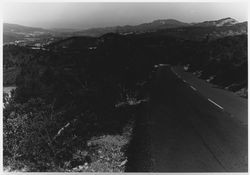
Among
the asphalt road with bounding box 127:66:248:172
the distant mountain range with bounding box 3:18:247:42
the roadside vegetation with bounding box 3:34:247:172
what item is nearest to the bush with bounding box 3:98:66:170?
the roadside vegetation with bounding box 3:34:247:172

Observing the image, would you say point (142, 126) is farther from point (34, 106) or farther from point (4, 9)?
point (4, 9)

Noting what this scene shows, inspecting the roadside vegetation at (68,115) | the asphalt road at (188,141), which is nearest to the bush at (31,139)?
the roadside vegetation at (68,115)

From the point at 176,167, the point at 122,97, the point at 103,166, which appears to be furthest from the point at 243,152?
the point at 122,97

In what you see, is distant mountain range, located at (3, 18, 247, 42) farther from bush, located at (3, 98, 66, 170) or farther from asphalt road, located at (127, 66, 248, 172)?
asphalt road, located at (127, 66, 248, 172)

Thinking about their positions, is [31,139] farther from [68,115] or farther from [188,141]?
[188,141]

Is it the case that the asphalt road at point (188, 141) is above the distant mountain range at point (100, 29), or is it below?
below

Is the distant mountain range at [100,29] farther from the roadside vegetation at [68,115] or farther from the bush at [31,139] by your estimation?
the bush at [31,139]

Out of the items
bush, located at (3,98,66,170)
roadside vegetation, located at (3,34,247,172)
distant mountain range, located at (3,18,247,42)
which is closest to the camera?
bush, located at (3,98,66,170)

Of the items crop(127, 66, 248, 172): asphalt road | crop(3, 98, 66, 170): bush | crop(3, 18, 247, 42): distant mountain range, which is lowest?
crop(127, 66, 248, 172): asphalt road
